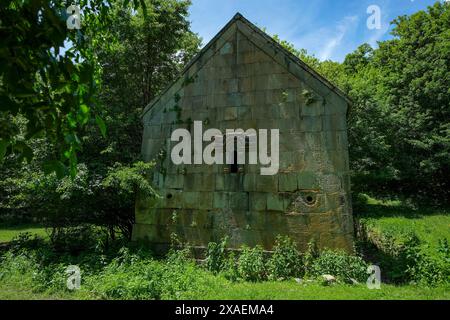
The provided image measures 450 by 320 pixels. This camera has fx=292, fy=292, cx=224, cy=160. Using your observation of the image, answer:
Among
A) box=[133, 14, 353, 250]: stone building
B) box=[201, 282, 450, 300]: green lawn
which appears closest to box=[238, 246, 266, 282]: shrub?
box=[133, 14, 353, 250]: stone building

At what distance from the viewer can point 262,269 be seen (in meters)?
7.23

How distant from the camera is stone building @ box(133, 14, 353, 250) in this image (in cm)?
768

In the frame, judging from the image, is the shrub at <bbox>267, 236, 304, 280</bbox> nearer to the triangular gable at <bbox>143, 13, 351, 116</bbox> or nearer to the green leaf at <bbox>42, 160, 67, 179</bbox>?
the triangular gable at <bbox>143, 13, 351, 116</bbox>

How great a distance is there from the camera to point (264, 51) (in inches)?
345

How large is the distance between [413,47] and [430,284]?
24586 millimetres

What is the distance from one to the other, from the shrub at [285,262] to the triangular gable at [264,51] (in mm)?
4199

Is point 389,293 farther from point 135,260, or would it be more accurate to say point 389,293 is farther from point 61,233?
point 61,233

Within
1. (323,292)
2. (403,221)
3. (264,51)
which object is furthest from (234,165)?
(403,221)

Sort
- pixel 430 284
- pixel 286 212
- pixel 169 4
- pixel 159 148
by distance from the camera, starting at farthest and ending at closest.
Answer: pixel 169 4 → pixel 159 148 → pixel 286 212 → pixel 430 284

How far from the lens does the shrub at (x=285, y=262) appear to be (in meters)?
7.09

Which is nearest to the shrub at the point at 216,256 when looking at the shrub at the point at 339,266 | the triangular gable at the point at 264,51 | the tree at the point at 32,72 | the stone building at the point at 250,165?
the stone building at the point at 250,165

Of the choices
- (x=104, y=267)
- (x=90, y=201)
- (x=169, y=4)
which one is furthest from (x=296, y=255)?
(x=169, y=4)

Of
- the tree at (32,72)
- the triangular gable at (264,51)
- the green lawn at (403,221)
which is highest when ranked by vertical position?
the triangular gable at (264,51)

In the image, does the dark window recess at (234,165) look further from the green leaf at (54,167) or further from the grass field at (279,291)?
the green leaf at (54,167)
